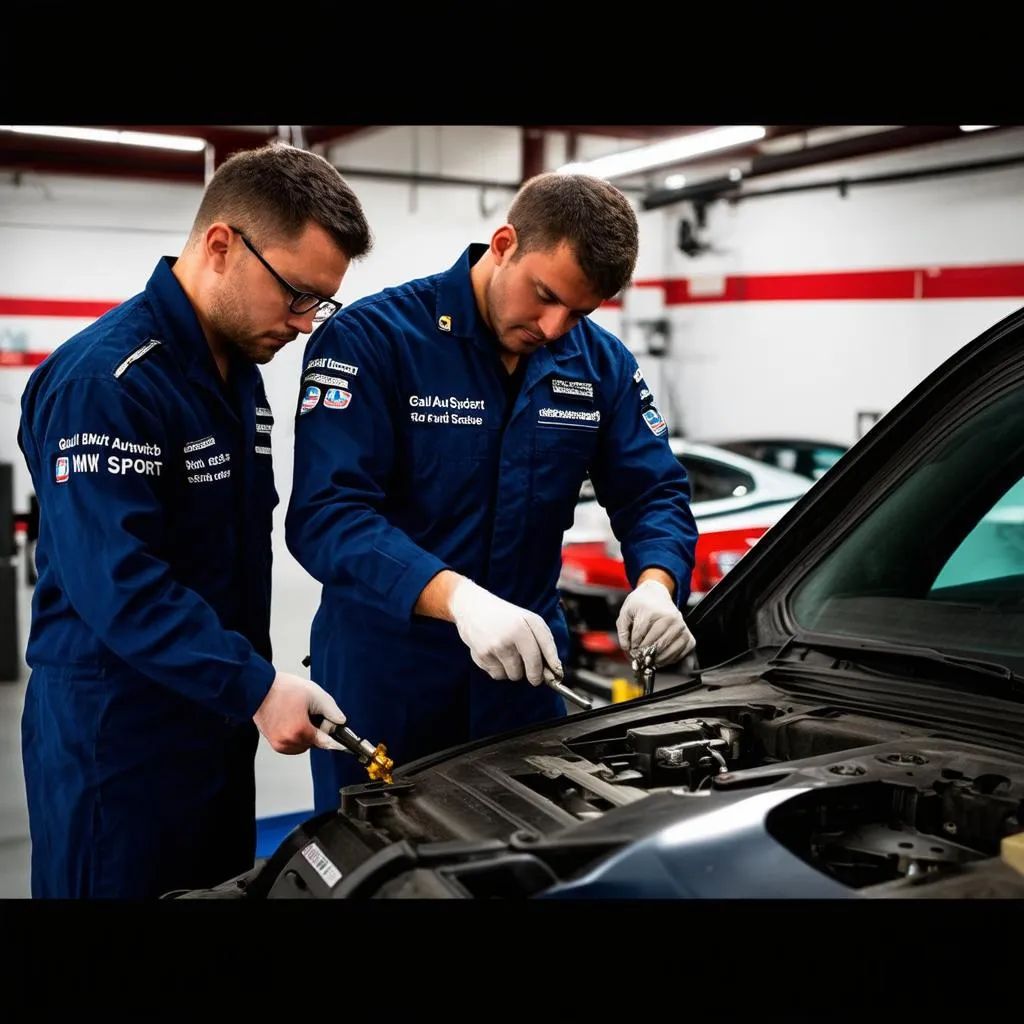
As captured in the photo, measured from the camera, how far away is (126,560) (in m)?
1.34

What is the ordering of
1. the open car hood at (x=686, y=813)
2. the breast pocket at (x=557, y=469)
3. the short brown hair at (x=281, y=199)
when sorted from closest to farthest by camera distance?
the open car hood at (x=686, y=813) → the short brown hair at (x=281, y=199) → the breast pocket at (x=557, y=469)

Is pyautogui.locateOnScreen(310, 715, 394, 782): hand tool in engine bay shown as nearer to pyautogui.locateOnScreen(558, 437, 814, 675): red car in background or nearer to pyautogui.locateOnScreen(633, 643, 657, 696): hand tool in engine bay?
Answer: pyautogui.locateOnScreen(633, 643, 657, 696): hand tool in engine bay

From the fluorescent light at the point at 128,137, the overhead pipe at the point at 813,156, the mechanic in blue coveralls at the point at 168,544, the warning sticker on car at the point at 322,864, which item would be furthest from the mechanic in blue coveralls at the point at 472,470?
the overhead pipe at the point at 813,156

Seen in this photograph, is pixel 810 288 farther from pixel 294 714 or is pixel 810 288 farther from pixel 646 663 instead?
pixel 294 714

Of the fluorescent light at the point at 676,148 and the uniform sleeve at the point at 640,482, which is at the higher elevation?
the fluorescent light at the point at 676,148

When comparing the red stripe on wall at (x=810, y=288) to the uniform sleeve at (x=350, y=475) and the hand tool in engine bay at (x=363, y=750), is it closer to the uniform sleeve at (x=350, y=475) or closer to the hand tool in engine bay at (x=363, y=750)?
the uniform sleeve at (x=350, y=475)

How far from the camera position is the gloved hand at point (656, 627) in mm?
1751

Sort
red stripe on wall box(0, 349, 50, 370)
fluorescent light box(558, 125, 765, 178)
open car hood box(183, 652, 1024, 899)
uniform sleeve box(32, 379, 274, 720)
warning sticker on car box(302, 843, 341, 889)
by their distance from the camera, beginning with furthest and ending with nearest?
fluorescent light box(558, 125, 765, 178)
red stripe on wall box(0, 349, 50, 370)
uniform sleeve box(32, 379, 274, 720)
warning sticker on car box(302, 843, 341, 889)
open car hood box(183, 652, 1024, 899)

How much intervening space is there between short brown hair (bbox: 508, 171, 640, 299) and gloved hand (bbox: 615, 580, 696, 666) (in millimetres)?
495

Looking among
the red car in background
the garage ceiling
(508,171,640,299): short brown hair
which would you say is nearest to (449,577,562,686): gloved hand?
(508,171,640,299): short brown hair

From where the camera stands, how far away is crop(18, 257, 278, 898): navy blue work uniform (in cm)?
137

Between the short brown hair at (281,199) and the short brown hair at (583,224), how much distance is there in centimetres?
26
